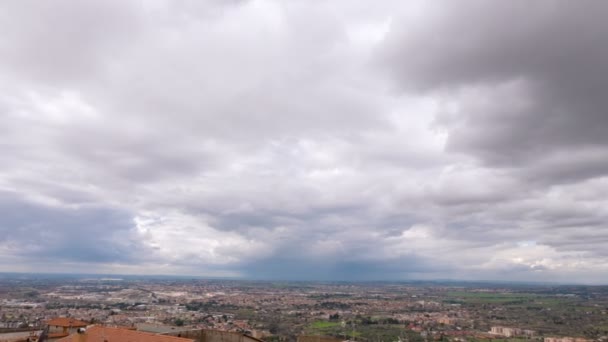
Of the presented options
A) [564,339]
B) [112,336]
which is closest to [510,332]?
[564,339]

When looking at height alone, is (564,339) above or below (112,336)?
below

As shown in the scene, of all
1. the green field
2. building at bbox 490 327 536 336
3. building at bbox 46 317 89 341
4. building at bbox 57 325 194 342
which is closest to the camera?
building at bbox 57 325 194 342

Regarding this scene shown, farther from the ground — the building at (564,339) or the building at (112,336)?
the building at (112,336)

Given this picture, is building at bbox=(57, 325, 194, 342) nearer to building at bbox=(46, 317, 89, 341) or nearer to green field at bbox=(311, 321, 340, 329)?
building at bbox=(46, 317, 89, 341)

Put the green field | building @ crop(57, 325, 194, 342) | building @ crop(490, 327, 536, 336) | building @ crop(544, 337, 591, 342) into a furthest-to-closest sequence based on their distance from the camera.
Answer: the green field < building @ crop(490, 327, 536, 336) < building @ crop(544, 337, 591, 342) < building @ crop(57, 325, 194, 342)

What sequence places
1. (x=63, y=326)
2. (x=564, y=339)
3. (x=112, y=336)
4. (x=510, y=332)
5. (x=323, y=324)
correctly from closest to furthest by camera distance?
(x=112, y=336), (x=63, y=326), (x=564, y=339), (x=510, y=332), (x=323, y=324)

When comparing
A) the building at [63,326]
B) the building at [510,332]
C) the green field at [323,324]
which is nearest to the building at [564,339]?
the building at [510,332]

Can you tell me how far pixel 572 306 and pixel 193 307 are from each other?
115 metres

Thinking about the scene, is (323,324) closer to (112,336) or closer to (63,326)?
(63,326)

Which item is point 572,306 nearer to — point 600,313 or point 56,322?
point 600,313

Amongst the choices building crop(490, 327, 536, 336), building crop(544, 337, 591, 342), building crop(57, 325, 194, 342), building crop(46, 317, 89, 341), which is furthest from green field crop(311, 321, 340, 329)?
building crop(57, 325, 194, 342)

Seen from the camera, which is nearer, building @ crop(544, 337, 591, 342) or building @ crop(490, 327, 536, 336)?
building @ crop(544, 337, 591, 342)

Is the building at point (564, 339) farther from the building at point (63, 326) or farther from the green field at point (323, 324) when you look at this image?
the building at point (63, 326)

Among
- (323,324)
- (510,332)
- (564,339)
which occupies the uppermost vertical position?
(323,324)
